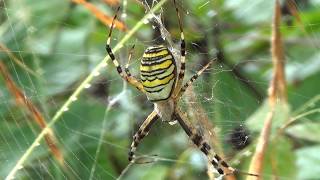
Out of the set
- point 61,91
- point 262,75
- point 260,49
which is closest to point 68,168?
point 61,91

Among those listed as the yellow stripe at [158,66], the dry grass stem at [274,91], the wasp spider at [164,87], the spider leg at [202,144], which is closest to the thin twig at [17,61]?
the wasp spider at [164,87]

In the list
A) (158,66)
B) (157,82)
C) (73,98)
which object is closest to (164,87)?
(157,82)

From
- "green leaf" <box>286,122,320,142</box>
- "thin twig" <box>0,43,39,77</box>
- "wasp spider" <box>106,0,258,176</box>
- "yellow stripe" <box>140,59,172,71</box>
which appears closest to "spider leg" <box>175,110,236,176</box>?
"wasp spider" <box>106,0,258,176</box>

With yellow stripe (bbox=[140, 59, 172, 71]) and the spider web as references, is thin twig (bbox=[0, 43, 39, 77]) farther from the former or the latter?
yellow stripe (bbox=[140, 59, 172, 71])

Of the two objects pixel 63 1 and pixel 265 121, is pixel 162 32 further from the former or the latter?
pixel 63 1

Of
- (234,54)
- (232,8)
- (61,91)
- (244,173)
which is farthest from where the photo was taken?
(234,54)

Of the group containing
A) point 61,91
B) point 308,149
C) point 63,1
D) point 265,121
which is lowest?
point 308,149

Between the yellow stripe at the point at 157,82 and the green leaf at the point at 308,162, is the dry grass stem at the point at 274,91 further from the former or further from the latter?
the yellow stripe at the point at 157,82
